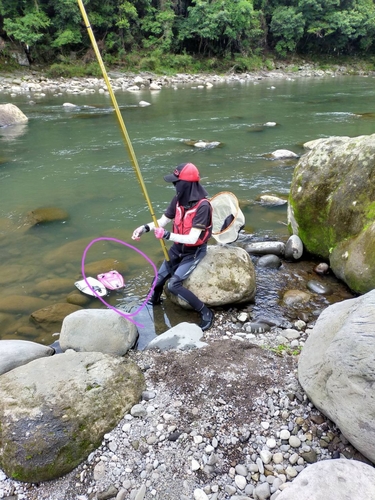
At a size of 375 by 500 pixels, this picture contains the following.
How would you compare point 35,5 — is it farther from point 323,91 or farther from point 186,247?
point 186,247

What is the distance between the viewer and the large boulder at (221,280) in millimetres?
4883

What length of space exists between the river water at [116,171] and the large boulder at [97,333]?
0.60 meters

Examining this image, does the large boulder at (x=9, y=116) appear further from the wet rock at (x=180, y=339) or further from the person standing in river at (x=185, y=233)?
the wet rock at (x=180, y=339)

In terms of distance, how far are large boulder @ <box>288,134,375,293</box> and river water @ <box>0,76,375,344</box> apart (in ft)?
3.83

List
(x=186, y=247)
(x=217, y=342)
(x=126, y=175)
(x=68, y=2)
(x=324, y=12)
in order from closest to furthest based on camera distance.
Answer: (x=217, y=342), (x=186, y=247), (x=126, y=175), (x=68, y=2), (x=324, y=12)

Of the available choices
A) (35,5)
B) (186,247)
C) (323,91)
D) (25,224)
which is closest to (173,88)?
(323,91)

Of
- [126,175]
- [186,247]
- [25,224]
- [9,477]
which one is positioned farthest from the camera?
[126,175]

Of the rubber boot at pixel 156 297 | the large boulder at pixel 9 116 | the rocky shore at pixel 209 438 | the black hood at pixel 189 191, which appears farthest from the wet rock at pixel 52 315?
the large boulder at pixel 9 116

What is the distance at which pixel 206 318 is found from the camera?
4.66m

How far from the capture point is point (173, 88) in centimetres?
3016

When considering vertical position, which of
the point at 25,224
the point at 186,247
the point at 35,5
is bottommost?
the point at 25,224

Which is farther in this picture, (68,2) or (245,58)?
(245,58)

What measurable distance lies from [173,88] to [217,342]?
29.8 meters

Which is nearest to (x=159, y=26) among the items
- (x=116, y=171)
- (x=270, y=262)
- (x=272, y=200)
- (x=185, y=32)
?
(x=185, y=32)
